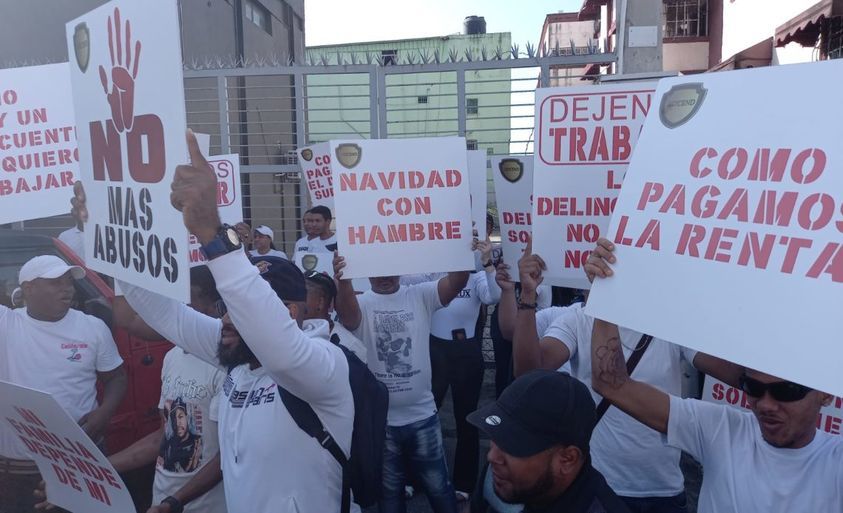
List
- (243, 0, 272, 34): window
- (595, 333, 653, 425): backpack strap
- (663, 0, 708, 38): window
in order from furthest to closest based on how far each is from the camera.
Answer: (663, 0, 708, 38): window < (243, 0, 272, 34): window < (595, 333, 653, 425): backpack strap

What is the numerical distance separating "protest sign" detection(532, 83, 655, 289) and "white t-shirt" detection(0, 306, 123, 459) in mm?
2307

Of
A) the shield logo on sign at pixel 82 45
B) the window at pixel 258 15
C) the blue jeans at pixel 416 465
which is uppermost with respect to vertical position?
the window at pixel 258 15

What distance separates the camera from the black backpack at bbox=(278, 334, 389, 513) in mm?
2188

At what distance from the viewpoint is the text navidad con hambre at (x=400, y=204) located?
3779 millimetres

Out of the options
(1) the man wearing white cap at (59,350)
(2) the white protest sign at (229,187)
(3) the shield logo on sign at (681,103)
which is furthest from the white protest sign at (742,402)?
(2) the white protest sign at (229,187)

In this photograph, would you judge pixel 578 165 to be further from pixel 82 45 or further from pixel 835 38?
pixel 835 38

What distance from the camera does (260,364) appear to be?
7.48 feet

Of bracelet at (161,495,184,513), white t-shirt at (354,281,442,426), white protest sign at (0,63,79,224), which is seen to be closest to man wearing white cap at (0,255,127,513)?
white protest sign at (0,63,79,224)

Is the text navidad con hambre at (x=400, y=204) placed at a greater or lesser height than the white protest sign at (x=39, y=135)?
lesser

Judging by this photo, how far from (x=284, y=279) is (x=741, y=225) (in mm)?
1503

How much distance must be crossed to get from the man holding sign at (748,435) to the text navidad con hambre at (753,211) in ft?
0.71

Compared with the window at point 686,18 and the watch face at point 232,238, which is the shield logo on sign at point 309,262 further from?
the window at point 686,18

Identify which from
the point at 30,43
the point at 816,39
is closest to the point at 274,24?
the point at 30,43

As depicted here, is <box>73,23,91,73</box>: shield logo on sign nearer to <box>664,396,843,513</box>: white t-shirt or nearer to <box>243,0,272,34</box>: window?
<box>664,396,843,513</box>: white t-shirt
